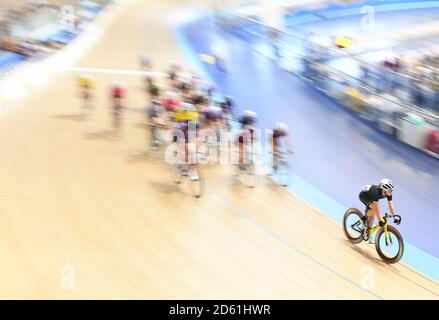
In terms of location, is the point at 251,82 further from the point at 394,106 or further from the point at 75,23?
the point at 75,23

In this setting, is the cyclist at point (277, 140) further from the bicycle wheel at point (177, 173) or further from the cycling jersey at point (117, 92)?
the cycling jersey at point (117, 92)

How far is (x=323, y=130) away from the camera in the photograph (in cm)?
988

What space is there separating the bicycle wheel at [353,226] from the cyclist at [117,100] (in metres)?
4.13

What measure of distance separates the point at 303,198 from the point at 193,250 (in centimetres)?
217

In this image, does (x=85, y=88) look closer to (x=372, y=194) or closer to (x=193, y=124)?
(x=193, y=124)

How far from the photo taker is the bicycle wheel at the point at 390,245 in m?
A: 5.68

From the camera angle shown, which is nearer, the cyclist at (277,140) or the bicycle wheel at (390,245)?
the bicycle wheel at (390,245)

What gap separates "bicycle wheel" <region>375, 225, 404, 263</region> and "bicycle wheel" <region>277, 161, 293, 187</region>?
2.07 m

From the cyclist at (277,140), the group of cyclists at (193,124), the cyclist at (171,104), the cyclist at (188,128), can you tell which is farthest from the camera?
the cyclist at (171,104)

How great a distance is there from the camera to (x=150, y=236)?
6.12 m

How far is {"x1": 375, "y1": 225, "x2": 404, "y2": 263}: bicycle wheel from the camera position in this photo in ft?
18.6

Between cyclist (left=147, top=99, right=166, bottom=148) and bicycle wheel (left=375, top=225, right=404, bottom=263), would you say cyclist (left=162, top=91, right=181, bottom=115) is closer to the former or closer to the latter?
cyclist (left=147, top=99, right=166, bottom=148)

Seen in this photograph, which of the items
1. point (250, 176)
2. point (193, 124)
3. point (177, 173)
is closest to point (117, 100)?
point (193, 124)

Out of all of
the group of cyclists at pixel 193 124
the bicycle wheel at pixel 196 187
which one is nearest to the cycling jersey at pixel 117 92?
the group of cyclists at pixel 193 124
